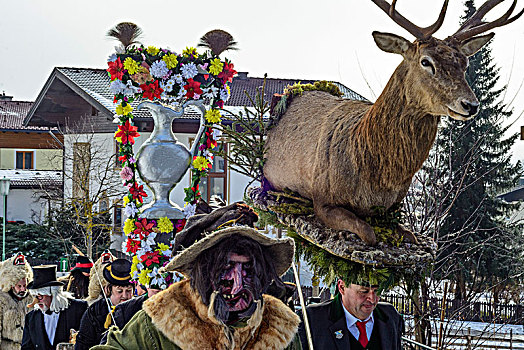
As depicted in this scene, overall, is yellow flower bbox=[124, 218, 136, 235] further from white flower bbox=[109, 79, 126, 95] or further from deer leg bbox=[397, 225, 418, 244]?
deer leg bbox=[397, 225, 418, 244]

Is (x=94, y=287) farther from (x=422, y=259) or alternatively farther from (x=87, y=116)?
(x=87, y=116)

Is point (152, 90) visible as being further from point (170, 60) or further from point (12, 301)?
point (12, 301)

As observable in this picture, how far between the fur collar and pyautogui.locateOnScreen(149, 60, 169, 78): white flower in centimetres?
411

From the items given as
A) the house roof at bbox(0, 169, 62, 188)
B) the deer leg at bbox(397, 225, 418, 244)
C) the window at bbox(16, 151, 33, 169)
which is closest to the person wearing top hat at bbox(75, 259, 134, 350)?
the deer leg at bbox(397, 225, 418, 244)

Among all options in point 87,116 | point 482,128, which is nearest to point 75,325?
point 482,128

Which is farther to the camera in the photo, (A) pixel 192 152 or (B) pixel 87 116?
(B) pixel 87 116

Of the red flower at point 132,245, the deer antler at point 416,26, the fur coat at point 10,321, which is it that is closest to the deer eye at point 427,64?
the deer antler at point 416,26

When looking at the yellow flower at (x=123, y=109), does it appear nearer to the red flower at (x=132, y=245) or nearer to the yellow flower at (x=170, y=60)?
the yellow flower at (x=170, y=60)

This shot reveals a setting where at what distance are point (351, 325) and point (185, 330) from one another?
60.0 inches

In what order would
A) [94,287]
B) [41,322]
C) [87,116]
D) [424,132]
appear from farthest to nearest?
1. [87,116]
2. [94,287]
3. [41,322]
4. [424,132]

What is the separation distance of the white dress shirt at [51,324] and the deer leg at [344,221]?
4.63 metres

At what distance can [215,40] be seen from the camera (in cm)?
720

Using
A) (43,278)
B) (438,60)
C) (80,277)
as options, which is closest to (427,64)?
(438,60)

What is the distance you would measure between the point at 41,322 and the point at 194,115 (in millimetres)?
13855
